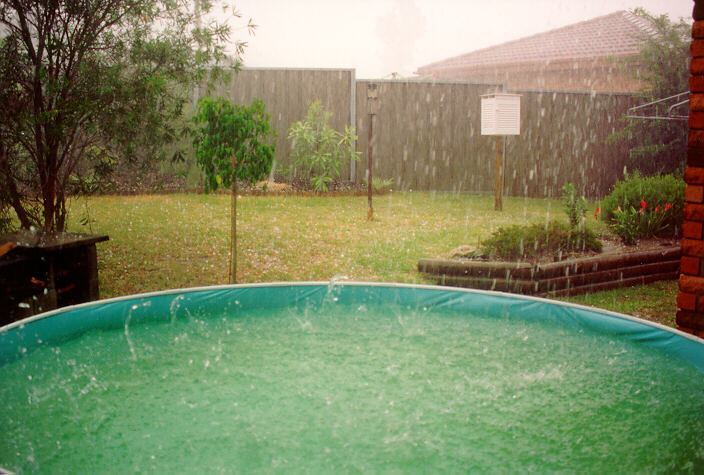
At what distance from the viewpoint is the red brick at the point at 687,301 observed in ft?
10.3

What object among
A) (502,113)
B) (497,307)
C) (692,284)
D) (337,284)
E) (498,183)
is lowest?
(497,307)

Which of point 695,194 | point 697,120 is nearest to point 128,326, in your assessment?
point 695,194

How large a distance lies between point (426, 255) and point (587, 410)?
3.49m

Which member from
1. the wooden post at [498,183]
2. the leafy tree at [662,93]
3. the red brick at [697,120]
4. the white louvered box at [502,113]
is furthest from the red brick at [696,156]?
the leafy tree at [662,93]

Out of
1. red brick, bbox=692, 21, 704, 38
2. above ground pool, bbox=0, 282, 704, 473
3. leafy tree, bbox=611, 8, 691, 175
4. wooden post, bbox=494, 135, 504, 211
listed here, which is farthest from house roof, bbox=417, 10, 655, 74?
red brick, bbox=692, 21, 704, 38

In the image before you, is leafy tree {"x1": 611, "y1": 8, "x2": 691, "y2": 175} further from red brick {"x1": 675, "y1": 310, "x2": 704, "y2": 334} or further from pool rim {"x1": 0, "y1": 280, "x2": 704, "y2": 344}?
red brick {"x1": 675, "y1": 310, "x2": 704, "y2": 334}

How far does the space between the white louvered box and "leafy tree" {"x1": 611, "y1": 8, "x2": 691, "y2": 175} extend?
9.30ft

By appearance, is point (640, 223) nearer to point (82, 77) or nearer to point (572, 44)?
point (82, 77)

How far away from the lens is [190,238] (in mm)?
7035

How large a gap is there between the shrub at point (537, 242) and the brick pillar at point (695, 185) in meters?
2.53

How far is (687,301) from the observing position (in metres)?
3.19

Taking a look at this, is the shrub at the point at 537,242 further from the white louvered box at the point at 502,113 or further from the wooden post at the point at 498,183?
the white louvered box at the point at 502,113

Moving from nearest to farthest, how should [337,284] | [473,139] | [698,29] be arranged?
[698,29] → [337,284] → [473,139]

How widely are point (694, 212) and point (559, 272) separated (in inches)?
93.0
